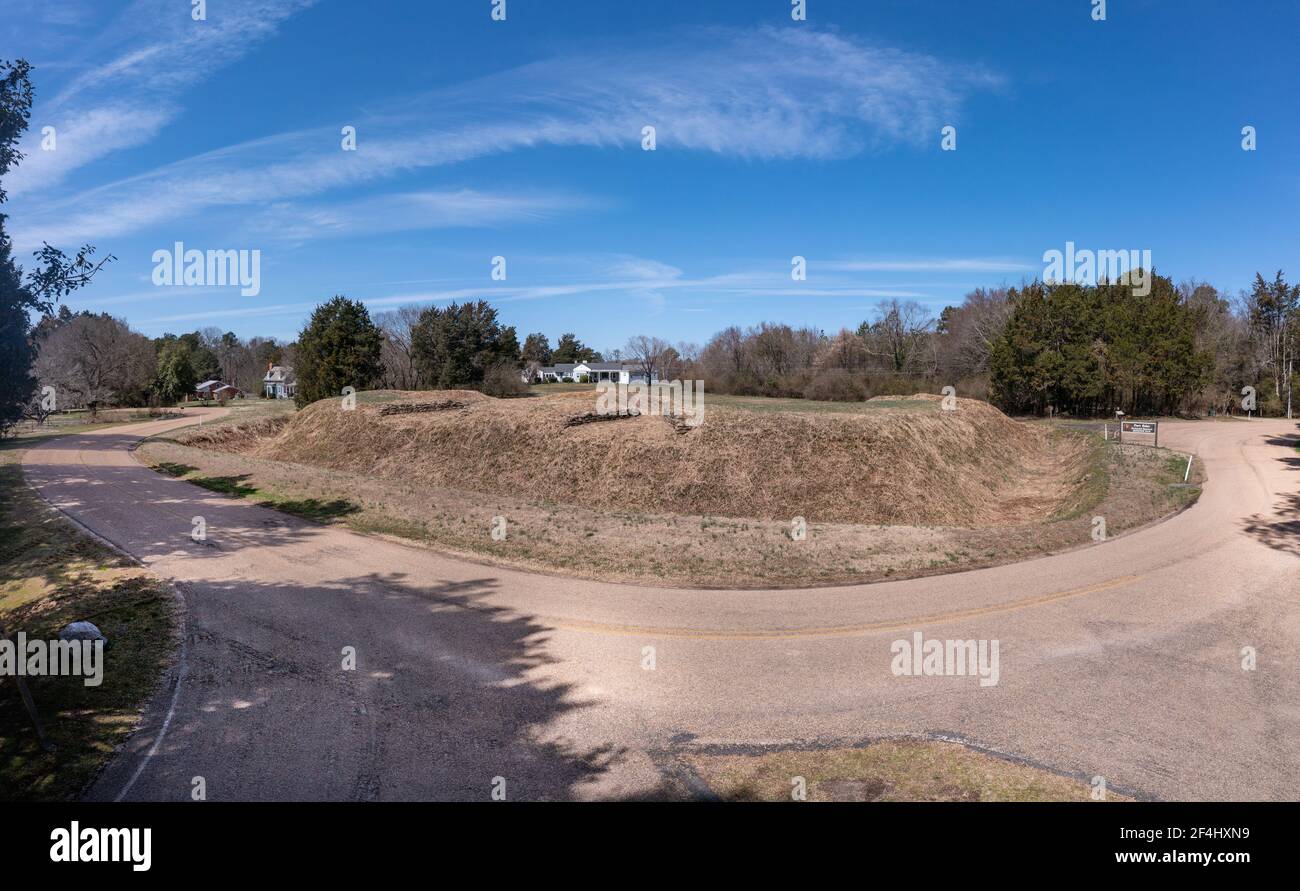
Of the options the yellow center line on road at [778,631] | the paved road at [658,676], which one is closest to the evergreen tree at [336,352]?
the paved road at [658,676]

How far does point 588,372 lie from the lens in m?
106

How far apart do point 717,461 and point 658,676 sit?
15571 mm

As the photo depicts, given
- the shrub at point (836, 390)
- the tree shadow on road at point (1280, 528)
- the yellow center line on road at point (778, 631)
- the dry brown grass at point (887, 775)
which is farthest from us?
the shrub at point (836, 390)

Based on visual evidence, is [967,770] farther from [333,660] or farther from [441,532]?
[441,532]

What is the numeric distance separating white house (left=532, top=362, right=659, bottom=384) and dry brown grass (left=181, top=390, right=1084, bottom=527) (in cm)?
6764

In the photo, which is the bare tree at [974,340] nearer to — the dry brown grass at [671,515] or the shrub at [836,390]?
the shrub at [836,390]

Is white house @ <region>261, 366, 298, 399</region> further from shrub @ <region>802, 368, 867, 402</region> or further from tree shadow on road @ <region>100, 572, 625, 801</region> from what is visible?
tree shadow on road @ <region>100, 572, 625, 801</region>

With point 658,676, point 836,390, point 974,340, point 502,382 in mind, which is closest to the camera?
point 658,676

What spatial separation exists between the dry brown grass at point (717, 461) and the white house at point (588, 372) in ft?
222

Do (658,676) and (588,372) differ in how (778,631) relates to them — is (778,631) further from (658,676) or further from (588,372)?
(588,372)

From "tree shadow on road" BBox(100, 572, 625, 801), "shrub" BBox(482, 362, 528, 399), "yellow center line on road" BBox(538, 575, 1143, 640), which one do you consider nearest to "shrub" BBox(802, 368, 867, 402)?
"shrub" BBox(482, 362, 528, 399)

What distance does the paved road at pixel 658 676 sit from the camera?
Result: 229 inches

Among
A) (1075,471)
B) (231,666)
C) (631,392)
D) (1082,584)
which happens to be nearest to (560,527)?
(231,666)

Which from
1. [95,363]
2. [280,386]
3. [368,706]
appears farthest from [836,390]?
[280,386]
